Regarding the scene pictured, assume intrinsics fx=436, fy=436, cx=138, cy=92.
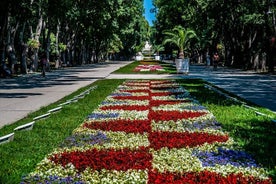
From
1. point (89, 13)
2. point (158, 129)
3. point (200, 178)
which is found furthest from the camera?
point (89, 13)

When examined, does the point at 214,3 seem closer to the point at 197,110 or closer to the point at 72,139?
the point at 197,110

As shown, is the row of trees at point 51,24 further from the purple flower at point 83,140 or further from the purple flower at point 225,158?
the purple flower at point 225,158

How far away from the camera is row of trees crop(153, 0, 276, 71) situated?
45344 millimetres

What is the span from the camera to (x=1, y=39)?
112 feet

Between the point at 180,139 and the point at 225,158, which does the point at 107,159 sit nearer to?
the point at 225,158

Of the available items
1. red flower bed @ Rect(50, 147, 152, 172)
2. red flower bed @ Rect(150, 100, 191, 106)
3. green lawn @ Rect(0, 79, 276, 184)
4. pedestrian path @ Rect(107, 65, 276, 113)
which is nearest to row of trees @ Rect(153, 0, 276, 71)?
pedestrian path @ Rect(107, 65, 276, 113)

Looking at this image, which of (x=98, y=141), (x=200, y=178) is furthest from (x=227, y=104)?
(x=200, y=178)

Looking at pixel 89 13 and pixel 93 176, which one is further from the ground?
pixel 89 13

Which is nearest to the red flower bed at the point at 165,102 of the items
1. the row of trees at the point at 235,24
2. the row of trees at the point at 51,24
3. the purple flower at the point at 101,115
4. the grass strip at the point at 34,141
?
the grass strip at the point at 34,141

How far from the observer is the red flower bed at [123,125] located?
10664 mm

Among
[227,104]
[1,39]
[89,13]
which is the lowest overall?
[227,104]

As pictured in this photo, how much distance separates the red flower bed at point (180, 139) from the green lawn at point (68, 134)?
0.57 metres

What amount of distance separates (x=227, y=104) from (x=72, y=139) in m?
8.09

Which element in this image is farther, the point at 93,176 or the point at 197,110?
the point at 197,110
